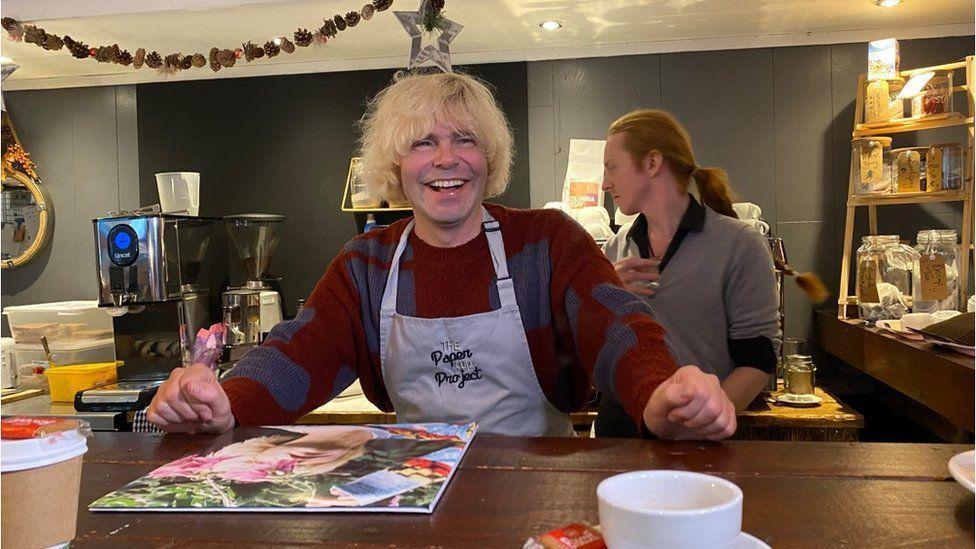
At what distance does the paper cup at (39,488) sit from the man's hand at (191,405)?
685 millimetres

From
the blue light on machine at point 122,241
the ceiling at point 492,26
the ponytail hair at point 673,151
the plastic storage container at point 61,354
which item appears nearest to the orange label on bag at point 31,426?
the ponytail hair at point 673,151

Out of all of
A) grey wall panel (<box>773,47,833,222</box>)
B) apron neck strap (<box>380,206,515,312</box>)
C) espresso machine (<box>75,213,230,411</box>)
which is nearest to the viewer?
apron neck strap (<box>380,206,515,312</box>)

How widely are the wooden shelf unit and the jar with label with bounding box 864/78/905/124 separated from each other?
0.05 m

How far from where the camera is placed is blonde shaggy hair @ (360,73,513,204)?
5.51 ft

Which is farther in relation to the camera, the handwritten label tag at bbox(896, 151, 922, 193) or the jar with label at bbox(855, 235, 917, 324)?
the handwritten label tag at bbox(896, 151, 922, 193)

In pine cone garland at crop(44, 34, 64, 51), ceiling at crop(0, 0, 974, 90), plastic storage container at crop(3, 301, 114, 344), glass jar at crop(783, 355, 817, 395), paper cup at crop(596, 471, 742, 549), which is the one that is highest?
ceiling at crop(0, 0, 974, 90)

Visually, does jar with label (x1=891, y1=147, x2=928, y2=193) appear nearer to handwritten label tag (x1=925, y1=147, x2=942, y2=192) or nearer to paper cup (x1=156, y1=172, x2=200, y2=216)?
handwritten label tag (x1=925, y1=147, x2=942, y2=192)

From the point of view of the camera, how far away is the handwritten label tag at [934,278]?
2850mm

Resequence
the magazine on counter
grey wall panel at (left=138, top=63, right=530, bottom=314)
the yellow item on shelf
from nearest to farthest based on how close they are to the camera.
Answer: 1. the magazine on counter
2. the yellow item on shelf
3. grey wall panel at (left=138, top=63, right=530, bottom=314)

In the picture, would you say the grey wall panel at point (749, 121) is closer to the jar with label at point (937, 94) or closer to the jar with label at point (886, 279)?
the jar with label at point (937, 94)

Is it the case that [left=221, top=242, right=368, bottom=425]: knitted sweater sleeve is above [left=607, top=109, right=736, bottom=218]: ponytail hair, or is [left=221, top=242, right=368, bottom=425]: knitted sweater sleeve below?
below

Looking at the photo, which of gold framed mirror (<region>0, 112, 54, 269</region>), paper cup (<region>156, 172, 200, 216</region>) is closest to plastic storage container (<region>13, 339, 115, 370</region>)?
paper cup (<region>156, 172, 200, 216</region>)

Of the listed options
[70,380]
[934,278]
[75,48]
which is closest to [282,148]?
[75,48]

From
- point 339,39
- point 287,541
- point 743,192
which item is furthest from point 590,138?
point 287,541
